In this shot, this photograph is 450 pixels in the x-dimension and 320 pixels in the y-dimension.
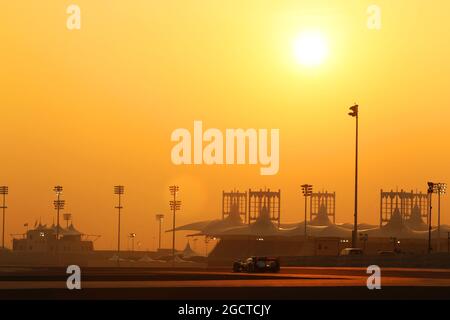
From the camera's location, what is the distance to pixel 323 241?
181250mm

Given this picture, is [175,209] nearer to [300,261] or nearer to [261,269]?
[300,261]

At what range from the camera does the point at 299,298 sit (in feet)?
119
